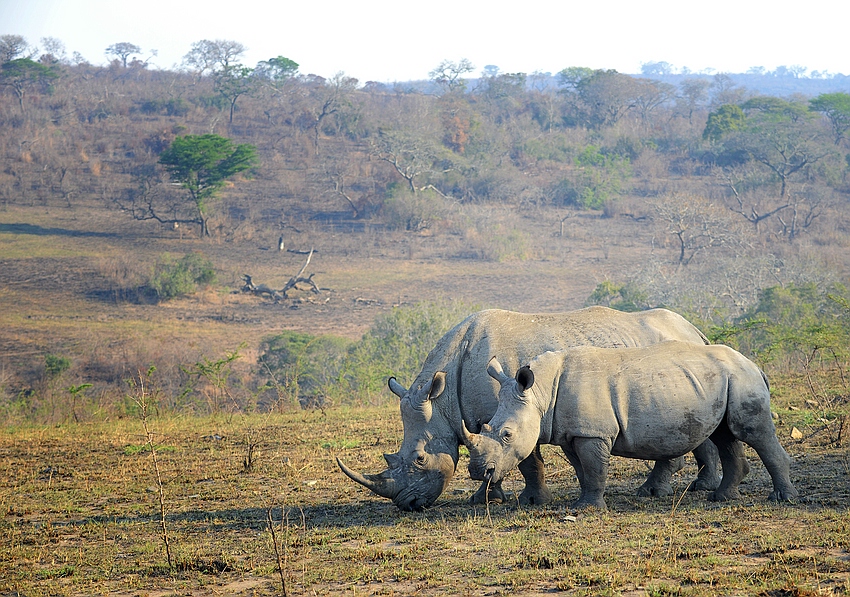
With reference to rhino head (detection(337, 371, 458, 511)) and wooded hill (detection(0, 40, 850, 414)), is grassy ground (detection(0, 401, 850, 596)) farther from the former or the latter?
wooded hill (detection(0, 40, 850, 414))

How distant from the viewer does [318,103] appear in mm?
59031

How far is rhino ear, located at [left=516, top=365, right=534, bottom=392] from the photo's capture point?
25.0ft

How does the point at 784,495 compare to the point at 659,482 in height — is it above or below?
above

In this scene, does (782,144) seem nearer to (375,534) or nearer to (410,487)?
(410,487)

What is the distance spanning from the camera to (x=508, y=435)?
7.66 meters

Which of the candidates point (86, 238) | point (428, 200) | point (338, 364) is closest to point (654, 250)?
point (428, 200)

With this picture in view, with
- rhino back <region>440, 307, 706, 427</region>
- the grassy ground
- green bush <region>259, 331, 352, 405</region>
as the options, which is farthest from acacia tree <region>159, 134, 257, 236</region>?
rhino back <region>440, 307, 706, 427</region>

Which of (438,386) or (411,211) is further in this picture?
(411,211)

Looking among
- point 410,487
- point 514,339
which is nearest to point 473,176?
point 514,339

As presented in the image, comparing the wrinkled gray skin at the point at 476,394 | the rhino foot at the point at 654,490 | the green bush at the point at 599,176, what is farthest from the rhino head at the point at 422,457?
the green bush at the point at 599,176

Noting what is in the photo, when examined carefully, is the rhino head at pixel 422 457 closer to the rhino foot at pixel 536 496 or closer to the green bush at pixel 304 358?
the rhino foot at pixel 536 496

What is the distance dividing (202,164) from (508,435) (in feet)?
114

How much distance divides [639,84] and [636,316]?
59434mm

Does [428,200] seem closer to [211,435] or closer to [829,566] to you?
[211,435]
